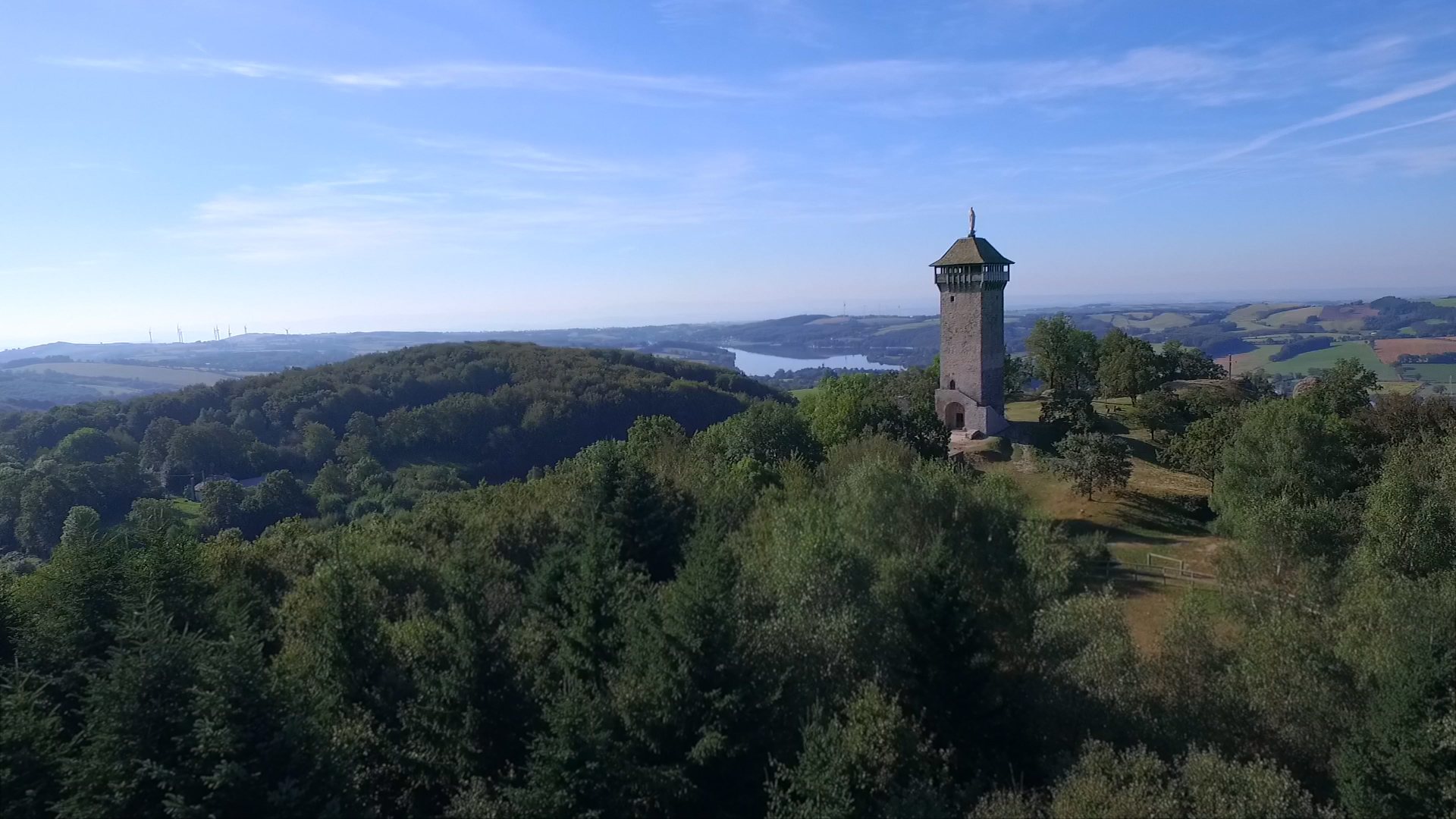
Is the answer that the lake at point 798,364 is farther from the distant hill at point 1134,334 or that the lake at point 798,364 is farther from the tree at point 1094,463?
the tree at point 1094,463

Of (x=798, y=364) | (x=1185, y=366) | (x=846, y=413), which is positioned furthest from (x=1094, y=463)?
(x=798, y=364)

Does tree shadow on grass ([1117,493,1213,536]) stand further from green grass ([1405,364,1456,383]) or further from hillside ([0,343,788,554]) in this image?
green grass ([1405,364,1456,383])

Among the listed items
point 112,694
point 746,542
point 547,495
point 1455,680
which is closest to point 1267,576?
point 1455,680

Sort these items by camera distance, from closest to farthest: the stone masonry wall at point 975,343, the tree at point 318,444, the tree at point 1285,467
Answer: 1. the tree at point 1285,467
2. the stone masonry wall at point 975,343
3. the tree at point 318,444

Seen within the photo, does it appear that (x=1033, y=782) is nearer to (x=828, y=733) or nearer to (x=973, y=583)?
(x=828, y=733)

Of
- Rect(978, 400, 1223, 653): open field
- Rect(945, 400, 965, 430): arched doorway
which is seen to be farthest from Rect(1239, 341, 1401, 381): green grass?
Rect(978, 400, 1223, 653): open field

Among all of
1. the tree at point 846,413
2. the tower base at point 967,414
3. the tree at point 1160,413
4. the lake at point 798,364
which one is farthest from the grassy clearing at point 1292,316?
the tree at point 846,413

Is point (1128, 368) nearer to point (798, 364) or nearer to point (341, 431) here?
point (341, 431)
